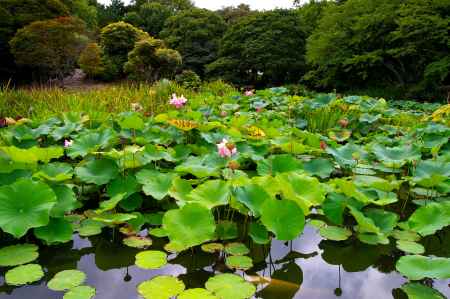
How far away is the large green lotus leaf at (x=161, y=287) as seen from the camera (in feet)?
3.88

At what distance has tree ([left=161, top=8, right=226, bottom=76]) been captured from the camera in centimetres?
1752

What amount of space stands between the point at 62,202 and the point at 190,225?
1.75ft

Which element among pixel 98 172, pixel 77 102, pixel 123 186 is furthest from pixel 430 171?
pixel 77 102

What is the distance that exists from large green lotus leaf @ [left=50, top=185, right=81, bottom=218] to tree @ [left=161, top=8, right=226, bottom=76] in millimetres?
15929

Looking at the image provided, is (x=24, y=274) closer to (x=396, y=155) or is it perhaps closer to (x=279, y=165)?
(x=279, y=165)

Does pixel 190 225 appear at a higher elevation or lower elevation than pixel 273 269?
higher

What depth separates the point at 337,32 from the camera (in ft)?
38.0

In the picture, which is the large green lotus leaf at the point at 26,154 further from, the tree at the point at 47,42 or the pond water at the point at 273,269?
the tree at the point at 47,42

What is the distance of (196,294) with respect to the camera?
1168mm

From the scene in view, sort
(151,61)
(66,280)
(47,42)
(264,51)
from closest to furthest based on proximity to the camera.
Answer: (66,280) < (151,61) < (264,51) < (47,42)

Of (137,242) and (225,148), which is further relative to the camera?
(225,148)

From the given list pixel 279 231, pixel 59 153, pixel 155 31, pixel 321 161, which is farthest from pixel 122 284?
pixel 155 31

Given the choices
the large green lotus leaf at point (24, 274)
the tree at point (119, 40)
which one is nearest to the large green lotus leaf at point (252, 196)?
the large green lotus leaf at point (24, 274)

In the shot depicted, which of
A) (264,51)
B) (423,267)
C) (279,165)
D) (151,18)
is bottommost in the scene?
(423,267)
